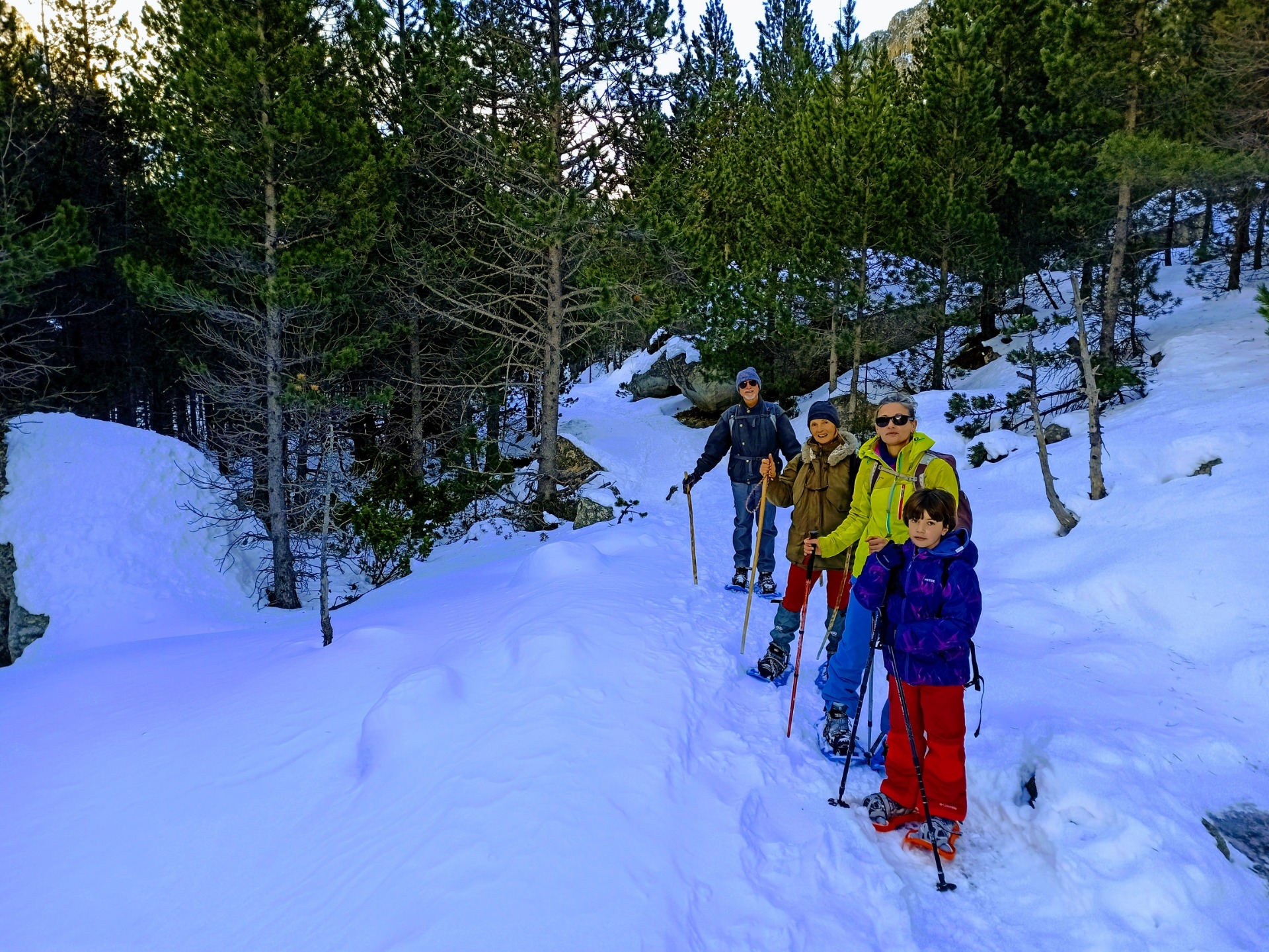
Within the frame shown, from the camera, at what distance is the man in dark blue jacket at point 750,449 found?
7.14 meters


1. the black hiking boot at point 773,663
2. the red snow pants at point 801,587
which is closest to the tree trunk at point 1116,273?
the red snow pants at point 801,587

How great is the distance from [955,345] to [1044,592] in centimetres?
1646

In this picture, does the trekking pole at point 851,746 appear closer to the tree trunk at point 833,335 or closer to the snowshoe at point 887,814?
the snowshoe at point 887,814

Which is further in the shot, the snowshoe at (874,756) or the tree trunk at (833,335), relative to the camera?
the tree trunk at (833,335)

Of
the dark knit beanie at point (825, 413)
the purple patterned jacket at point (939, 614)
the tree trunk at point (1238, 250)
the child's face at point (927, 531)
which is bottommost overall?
the purple patterned jacket at point (939, 614)

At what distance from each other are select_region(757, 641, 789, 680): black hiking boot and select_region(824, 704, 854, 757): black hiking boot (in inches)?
35.7

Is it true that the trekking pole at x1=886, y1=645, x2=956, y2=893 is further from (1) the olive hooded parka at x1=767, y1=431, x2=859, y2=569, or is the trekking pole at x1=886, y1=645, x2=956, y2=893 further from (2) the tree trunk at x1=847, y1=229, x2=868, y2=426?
(2) the tree trunk at x1=847, y1=229, x2=868, y2=426

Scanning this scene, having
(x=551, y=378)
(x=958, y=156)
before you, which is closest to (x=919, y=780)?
(x=551, y=378)

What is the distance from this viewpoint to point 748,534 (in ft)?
24.4

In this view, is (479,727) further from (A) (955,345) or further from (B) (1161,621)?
(A) (955,345)

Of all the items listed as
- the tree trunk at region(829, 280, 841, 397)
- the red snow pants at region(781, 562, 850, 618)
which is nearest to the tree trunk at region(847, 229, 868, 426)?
the tree trunk at region(829, 280, 841, 397)

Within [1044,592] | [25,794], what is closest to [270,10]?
[25,794]

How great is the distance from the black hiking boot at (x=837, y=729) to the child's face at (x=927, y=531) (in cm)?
149

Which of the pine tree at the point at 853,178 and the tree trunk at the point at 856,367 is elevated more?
the pine tree at the point at 853,178
